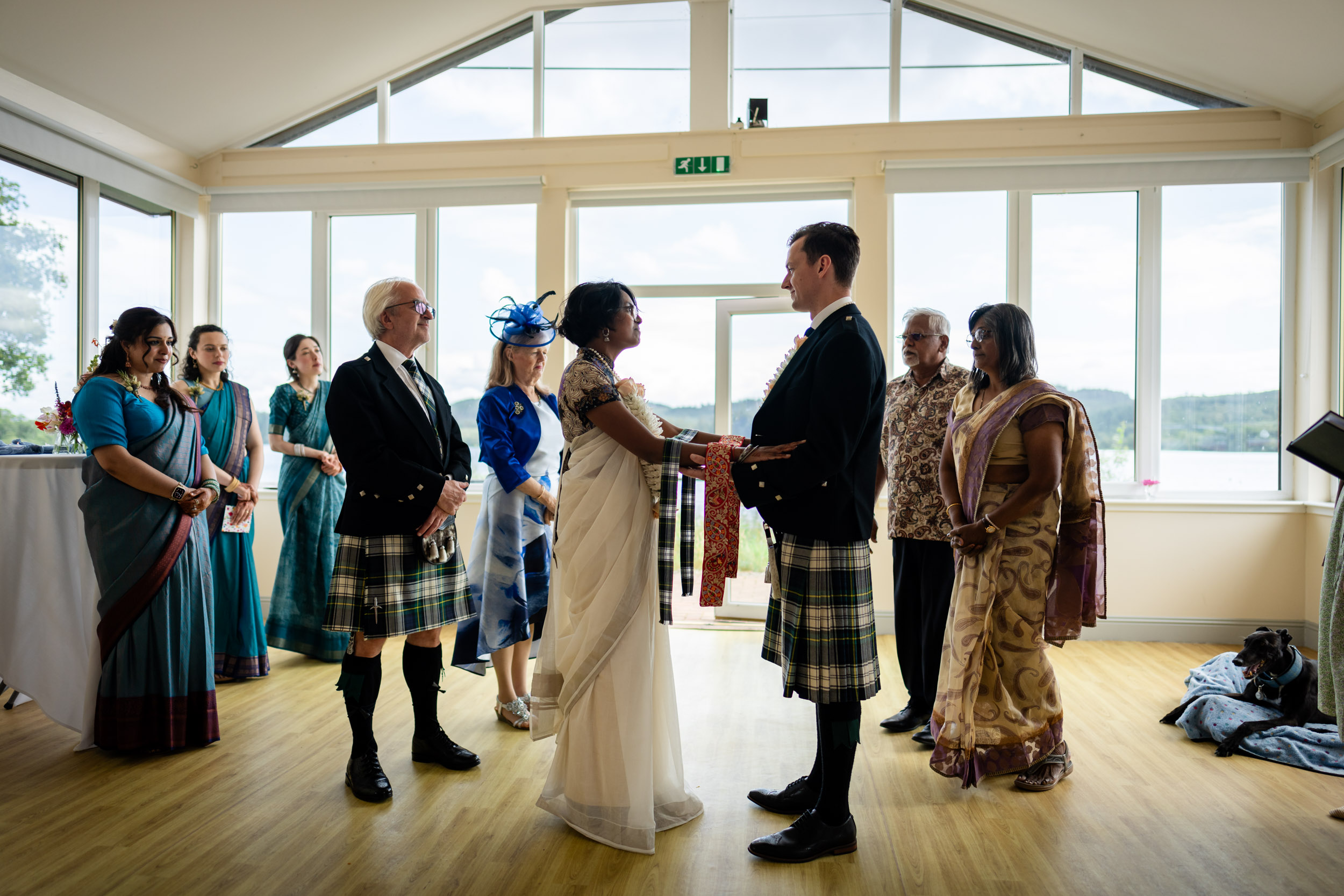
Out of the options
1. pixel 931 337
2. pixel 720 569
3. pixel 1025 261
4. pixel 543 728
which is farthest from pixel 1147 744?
pixel 1025 261

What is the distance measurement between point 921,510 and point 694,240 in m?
2.95

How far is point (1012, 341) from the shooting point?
110 inches

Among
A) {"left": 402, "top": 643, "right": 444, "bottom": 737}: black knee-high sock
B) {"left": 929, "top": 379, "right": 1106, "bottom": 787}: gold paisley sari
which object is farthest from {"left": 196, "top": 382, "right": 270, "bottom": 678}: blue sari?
{"left": 929, "top": 379, "right": 1106, "bottom": 787}: gold paisley sari

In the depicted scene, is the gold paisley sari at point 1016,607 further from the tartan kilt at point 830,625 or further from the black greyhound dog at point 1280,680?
the black greyhound dog at point 1280,680

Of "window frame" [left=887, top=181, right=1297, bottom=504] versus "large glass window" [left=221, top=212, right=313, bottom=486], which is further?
"large glass window" [left=221, top=212, right=313, bottom=486]

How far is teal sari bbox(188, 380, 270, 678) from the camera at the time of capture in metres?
3.92

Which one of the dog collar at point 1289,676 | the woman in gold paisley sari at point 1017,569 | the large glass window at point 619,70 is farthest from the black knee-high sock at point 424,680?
the large glass window at point 619,70

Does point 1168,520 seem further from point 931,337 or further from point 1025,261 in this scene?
point 931,337

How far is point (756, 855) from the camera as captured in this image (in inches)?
88.6

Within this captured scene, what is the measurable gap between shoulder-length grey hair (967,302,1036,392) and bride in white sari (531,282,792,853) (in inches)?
45.6

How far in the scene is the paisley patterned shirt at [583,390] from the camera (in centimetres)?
230

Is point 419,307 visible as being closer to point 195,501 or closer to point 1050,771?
point 195,501

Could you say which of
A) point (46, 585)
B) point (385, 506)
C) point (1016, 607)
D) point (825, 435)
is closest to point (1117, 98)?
point (1016, 607)

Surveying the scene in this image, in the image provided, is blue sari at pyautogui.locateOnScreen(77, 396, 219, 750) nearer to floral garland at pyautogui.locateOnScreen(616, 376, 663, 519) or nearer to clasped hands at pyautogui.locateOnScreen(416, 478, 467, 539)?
clasped hands at pyautogui.locateOnScreen(416, 478, 467, 539)
